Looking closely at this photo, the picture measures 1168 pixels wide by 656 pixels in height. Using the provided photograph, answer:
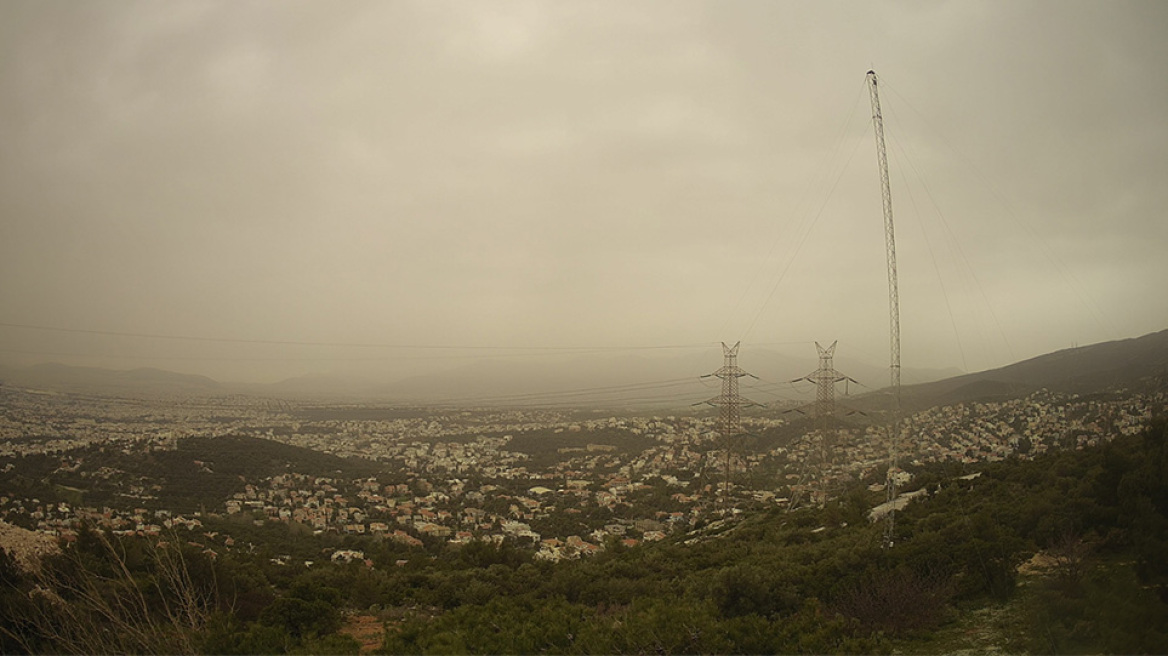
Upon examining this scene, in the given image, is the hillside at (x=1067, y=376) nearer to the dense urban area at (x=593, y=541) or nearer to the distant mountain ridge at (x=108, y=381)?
the dense urban area at (x=593, y=541)

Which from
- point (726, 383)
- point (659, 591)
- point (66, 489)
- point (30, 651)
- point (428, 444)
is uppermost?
point (726, 383)

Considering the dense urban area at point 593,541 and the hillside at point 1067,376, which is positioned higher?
the hillside at point 1067,376

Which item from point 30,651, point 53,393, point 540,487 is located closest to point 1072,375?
point 540,487

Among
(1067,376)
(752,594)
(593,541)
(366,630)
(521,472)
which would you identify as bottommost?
(521,472)

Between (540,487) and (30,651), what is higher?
(30,651)

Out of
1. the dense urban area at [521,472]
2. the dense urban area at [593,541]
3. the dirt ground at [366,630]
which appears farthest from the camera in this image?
the dense urban area at [521,472]

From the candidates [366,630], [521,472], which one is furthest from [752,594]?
[521,472]

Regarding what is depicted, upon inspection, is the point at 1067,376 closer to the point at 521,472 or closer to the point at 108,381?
the point at 521,472

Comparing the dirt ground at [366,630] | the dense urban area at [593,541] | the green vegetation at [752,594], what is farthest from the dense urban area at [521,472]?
the dirt ground at [366,630]

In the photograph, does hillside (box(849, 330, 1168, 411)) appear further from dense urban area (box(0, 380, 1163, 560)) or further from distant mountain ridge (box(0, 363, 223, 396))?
distant mountain ridge (box(0, 363, 223, 396))

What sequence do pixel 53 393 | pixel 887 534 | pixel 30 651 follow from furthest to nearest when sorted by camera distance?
pixel 53 393 → pixel 887 534 → pixel 30 651

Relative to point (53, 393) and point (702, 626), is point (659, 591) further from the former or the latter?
point (53, 393)
